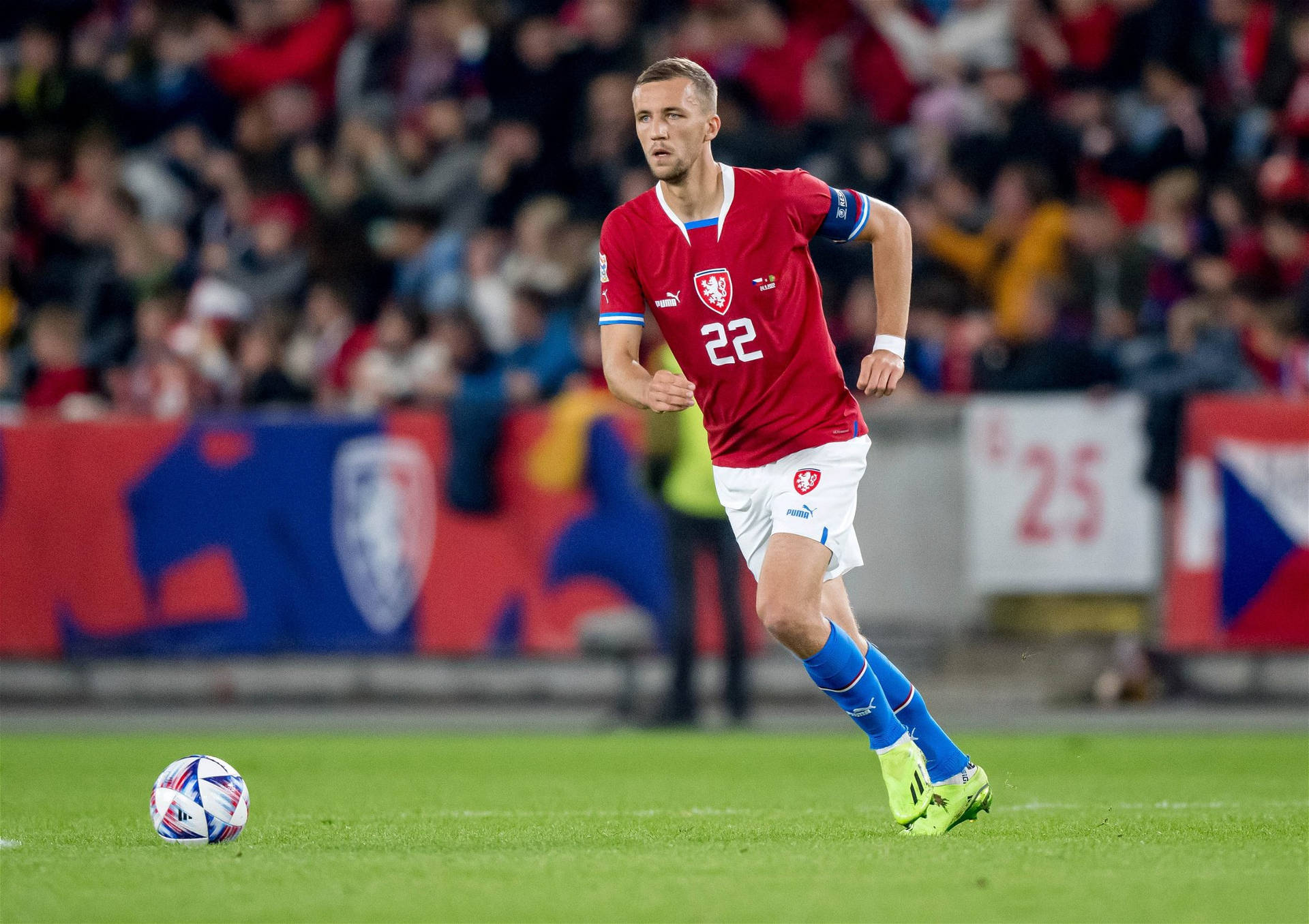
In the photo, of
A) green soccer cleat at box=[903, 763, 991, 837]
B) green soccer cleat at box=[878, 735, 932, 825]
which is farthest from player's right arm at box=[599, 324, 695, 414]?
green soccer cleat at box=[903, 763, 991, 837]

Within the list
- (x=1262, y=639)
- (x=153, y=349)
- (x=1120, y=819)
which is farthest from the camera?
(x=153, y=349)

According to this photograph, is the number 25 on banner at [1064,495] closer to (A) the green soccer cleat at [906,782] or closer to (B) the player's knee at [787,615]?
(A) the green soccer cleat at [906,782]

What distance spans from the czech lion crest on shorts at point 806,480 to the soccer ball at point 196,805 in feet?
6.62

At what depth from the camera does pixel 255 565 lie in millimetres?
13977

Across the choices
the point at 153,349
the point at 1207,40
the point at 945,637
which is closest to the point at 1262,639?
the point at 945,637

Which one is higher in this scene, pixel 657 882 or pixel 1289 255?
pixel 1289 255

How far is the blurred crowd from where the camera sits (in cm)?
1367

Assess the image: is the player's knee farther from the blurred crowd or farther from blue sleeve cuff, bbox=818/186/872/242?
the blurred crowd

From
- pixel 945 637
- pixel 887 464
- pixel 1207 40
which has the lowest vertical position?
pixel 945 637

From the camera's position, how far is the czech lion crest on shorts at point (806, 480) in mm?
6609

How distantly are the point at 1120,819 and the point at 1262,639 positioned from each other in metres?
5.83

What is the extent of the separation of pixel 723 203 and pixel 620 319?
51 centimetres

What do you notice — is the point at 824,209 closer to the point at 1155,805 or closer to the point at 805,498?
the point at 805,498

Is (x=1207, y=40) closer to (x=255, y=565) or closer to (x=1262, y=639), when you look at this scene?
(x=1262, y=639)
